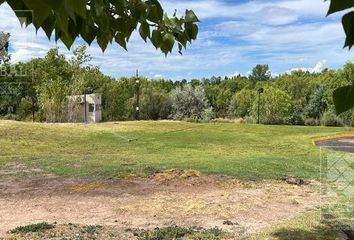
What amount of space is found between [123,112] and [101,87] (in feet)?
7.48

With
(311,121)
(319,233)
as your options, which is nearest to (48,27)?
(319,233)

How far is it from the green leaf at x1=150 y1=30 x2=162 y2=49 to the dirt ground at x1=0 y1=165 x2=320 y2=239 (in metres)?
2.94

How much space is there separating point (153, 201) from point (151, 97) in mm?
27342

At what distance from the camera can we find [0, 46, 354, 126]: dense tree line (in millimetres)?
24000

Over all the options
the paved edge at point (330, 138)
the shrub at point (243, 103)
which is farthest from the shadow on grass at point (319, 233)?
the shrub at point (243, 103)

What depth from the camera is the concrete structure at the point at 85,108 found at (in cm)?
2380

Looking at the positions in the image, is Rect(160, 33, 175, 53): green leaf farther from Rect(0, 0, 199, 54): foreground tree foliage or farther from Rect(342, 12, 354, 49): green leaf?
Rect(342, 12, 354, 49): green leaf

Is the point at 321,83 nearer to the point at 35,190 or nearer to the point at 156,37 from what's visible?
the point at 35,190

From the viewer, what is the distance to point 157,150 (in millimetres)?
13102

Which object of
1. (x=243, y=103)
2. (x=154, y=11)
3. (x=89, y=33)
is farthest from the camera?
(x=243, y=103)

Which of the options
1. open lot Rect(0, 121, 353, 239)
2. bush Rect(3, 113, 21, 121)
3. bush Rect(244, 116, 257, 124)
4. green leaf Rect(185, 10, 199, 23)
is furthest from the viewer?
bush Rect(244, 116, 257, 124)

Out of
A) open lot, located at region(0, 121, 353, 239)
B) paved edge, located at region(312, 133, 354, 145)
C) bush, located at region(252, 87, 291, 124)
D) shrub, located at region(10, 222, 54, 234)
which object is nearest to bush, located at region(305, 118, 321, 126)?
bush, located at region(252, 87, 291, 124)

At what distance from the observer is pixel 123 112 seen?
30766mm

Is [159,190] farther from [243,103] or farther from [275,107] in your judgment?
[243,103]
